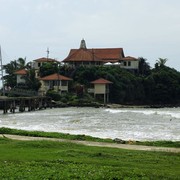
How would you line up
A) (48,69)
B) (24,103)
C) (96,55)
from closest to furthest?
(24,103)
(48,69)
(96,55)

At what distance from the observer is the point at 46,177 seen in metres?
9.63

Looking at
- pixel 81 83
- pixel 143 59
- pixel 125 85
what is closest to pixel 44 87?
pixel 81 83

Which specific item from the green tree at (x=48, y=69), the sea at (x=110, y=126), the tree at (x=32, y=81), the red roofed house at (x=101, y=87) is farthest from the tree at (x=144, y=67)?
the sea at (x=110, y=126)

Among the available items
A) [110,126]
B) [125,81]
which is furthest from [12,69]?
[110,126]

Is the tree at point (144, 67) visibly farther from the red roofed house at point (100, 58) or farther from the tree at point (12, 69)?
the tree at point (12, 69)

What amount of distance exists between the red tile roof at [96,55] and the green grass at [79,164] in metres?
65.3

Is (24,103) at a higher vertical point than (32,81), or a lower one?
lower

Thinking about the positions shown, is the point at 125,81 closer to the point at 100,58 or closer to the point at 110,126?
the point at 100,58

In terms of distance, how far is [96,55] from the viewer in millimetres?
86312

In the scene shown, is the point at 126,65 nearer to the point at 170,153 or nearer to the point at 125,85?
the point at 125,85

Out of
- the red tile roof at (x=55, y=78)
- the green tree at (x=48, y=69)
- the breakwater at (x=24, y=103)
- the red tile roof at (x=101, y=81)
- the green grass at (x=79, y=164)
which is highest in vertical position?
the green tree at (x=48, y=69)

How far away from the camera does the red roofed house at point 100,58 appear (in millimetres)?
80688

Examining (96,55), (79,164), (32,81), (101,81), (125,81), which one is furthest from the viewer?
(96,55)

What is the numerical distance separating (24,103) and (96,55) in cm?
3027
